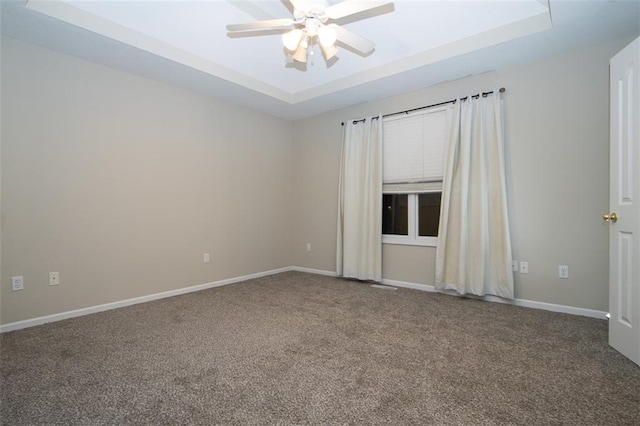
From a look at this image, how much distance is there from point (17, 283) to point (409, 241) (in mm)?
3936

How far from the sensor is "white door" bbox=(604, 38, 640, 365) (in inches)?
78.0

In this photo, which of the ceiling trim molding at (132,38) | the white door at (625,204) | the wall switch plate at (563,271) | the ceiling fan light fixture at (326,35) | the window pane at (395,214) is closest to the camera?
the white door at (625,204)

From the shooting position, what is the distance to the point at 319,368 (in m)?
1.91

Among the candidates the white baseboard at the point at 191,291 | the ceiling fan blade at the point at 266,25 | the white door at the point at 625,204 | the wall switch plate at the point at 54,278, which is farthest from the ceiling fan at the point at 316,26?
the white baseboard at the point at 191,291

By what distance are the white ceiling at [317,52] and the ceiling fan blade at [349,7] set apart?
0.21 feet

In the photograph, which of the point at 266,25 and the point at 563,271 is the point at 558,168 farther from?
the point at 266,25

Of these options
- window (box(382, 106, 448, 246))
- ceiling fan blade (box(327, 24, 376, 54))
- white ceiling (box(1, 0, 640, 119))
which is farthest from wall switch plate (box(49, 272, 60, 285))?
window (box(382, 106, 448, 246))

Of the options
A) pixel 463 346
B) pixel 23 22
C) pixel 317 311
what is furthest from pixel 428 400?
pixel 23 22

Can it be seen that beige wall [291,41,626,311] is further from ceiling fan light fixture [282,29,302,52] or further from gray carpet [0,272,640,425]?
ceiling fan light fixture [282,29,302,52]

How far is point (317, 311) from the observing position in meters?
3.01

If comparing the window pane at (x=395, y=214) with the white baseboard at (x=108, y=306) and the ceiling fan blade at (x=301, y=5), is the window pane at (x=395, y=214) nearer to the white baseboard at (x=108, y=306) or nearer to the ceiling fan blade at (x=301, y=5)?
the white baseboard at (x=108, y=306)

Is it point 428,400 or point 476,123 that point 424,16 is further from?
point 428,400

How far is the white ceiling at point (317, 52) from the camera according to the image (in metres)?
2.45

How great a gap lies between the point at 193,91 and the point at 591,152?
14.0ft
